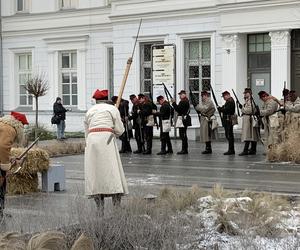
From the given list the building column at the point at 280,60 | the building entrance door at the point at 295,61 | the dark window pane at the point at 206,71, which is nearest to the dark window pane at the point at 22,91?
the dark window pane at the point at 206,71

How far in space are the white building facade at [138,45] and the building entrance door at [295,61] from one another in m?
0.04

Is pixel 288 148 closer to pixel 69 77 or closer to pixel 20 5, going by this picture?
pixel 69 77

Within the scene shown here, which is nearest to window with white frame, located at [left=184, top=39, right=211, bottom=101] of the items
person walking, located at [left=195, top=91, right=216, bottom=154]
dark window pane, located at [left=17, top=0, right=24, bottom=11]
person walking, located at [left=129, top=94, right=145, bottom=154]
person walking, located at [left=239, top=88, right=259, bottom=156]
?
person walking, located at [left=129, top=94, right=145, bottom=154]

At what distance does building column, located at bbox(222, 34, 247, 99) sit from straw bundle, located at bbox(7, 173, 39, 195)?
1446 centimetres

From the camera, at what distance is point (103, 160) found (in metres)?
9.30

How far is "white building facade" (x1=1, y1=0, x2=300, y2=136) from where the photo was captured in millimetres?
25031

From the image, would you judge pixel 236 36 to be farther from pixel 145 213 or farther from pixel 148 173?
pixel 145 213

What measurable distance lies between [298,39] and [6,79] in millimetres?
16212

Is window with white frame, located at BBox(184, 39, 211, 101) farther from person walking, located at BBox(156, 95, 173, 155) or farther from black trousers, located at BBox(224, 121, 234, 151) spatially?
black trousers, located at BBox(224, 121, 234, 151)

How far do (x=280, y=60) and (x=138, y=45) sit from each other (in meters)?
7.02

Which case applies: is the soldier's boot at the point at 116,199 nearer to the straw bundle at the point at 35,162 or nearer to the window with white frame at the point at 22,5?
the straw bundle at the point at 35,162

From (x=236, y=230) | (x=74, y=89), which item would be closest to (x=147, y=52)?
(x=74, y=89)

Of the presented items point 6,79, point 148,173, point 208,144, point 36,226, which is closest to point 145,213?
point 36,226

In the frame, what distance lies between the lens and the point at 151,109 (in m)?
20.9
